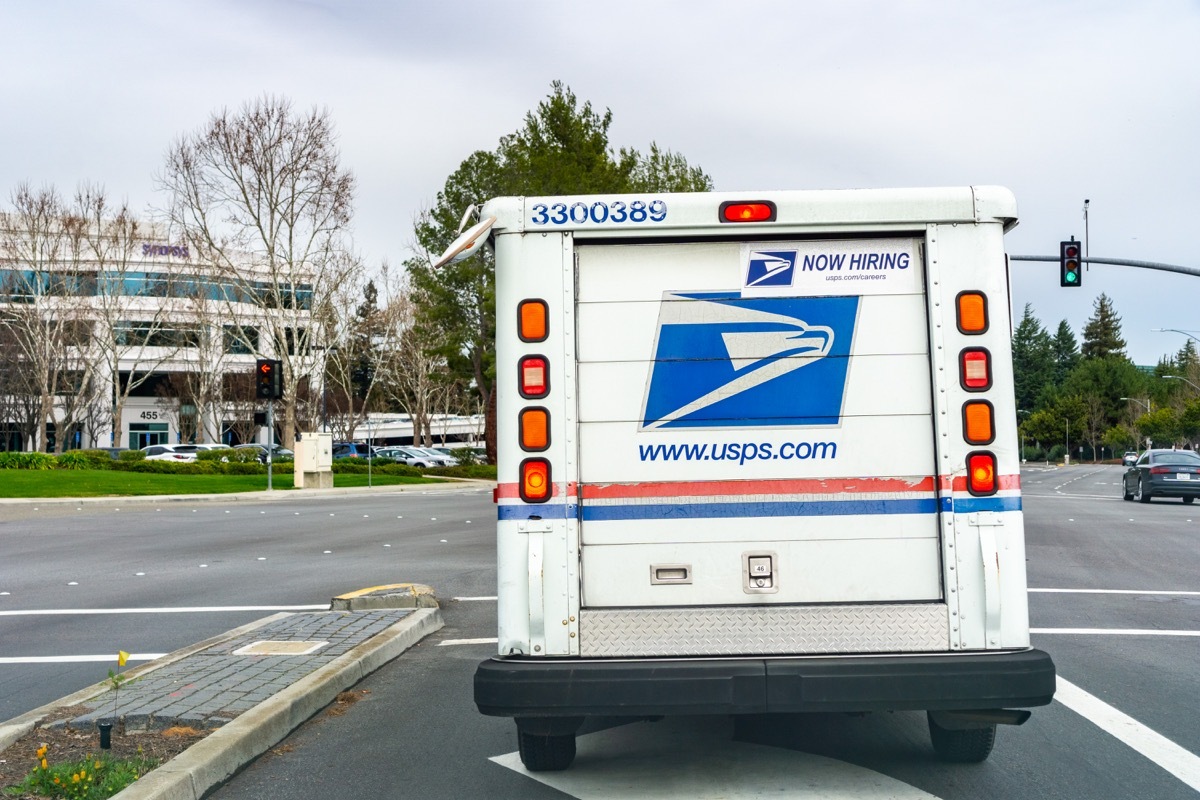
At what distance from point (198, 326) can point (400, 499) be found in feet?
105

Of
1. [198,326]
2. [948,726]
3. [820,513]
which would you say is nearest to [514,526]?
[820,513]

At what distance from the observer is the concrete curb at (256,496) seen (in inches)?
1230

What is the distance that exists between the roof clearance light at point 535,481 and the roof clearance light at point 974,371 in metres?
1.89

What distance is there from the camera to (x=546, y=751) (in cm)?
568

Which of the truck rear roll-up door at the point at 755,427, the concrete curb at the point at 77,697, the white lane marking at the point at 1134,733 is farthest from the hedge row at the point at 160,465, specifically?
the truck rear roll-up door at the point at 755,427

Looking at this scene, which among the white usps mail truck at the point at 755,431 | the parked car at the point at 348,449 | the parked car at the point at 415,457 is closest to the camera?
the white usps mail truck at the point at 755,431

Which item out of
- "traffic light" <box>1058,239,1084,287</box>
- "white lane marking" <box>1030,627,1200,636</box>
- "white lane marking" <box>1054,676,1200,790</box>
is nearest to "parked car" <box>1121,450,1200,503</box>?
"traffic light" <box>1058,239,1084,287</box>

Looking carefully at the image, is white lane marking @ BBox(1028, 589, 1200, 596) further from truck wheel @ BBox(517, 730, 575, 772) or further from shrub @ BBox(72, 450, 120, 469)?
shrub @ BBox(72, 450, 120, 469)

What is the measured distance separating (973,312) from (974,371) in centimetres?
27

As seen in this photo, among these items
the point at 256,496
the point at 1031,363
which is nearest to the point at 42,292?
the point at 256,496

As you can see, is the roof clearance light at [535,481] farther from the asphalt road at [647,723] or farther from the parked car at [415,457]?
the parked car at [415,457]

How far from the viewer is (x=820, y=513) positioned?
518 centimetres

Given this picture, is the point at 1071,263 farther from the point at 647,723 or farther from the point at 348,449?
the point at 348,449

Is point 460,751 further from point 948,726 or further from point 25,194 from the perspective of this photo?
point 25,194
